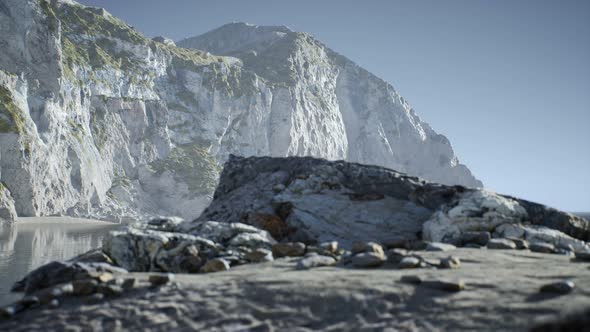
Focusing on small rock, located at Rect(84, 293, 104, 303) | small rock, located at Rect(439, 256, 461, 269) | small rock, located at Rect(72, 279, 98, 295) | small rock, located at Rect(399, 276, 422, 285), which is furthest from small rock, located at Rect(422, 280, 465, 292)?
small rock, located at Rect(72, 279, 98, 295)

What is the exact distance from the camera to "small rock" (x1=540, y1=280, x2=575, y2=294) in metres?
5.11

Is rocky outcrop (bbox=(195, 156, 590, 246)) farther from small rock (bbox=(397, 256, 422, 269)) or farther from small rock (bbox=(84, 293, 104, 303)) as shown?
small rock (bbox=(84, 293, 104, 303))

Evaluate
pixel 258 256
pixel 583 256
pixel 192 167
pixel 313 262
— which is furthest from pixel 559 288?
pixel 192 167

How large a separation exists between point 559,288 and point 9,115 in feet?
262

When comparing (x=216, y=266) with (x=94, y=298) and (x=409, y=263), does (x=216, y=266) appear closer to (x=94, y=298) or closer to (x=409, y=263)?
(x=94, y=298)

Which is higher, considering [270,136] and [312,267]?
[270,136]

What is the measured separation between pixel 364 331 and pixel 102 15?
475 ft

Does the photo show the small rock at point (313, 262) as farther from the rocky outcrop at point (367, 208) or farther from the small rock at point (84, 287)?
the small rock at point (84, 287)

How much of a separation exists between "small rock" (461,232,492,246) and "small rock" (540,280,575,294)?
17.1ft

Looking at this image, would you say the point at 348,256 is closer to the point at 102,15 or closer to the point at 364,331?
the point at 364,331

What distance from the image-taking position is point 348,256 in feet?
Answer: 26.7

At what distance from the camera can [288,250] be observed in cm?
963

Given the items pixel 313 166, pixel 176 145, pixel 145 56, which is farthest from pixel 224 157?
pixel 313 166

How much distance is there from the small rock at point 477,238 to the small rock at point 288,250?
13.2 feet
